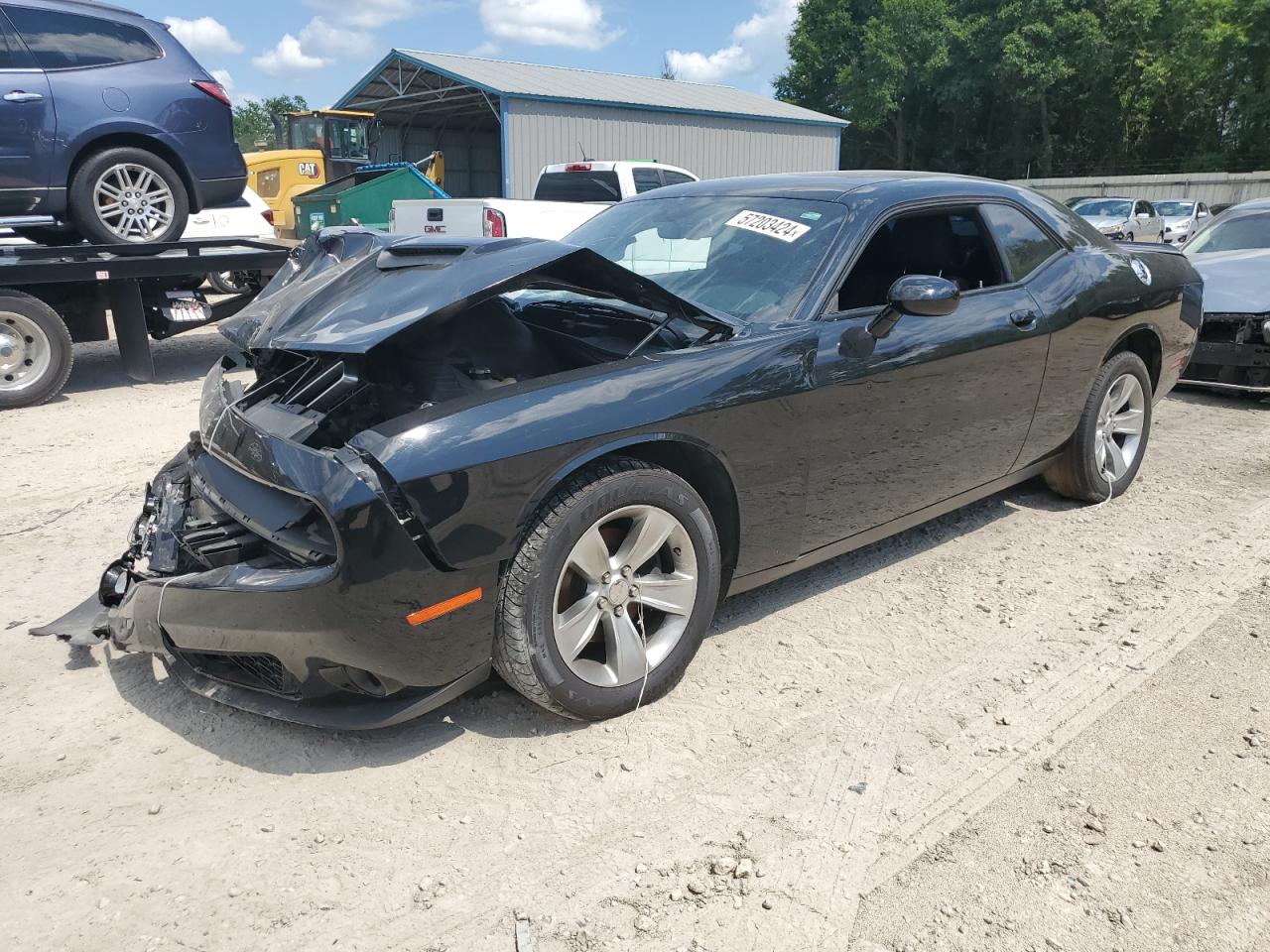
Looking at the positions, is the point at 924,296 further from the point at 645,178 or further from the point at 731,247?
the point at 645,178

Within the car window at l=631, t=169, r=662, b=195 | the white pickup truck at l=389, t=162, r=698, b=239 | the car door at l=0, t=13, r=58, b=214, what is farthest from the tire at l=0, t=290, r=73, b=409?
the car window at l=631, t=169, r=662, b=195

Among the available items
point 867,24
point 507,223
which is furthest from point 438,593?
point 867,24

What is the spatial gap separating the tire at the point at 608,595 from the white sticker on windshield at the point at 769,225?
122 cm

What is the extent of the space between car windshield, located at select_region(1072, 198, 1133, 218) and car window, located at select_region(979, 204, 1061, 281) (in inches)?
722

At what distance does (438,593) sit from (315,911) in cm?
78

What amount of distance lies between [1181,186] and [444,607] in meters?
39.3

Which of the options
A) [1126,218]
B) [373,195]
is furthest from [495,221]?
[1126,218]

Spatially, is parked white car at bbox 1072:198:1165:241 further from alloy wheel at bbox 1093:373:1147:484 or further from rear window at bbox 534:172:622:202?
alloy wheel at bbox 1093:373:1147:484

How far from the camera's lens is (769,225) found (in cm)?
366

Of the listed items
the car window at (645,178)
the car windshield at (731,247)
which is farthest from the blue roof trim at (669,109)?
the car windshield at (731,247)

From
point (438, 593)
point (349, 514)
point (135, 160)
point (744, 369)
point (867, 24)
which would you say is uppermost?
point (867, 24)

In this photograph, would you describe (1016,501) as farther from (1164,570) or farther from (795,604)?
(795,604)

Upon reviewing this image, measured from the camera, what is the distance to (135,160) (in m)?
7.54

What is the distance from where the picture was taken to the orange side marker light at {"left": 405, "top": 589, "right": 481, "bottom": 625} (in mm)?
2445
